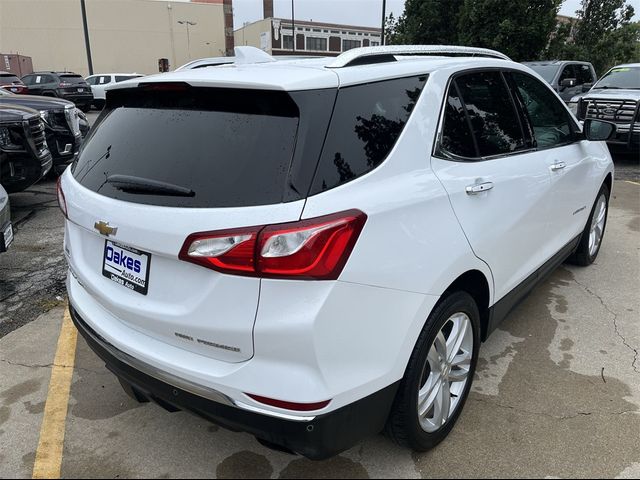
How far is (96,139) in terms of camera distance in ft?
8.20

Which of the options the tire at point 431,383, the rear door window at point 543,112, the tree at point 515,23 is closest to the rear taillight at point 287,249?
the tire at point 431,383

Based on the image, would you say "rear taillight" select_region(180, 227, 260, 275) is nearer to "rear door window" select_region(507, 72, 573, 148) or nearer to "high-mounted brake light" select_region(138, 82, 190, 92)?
"high-mounted brake light" select_region(138, 82, 190, 92)

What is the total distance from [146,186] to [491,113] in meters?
1.86

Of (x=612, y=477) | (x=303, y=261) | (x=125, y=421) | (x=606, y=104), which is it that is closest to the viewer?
(x=303, y=261)

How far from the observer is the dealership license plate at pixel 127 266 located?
198cm

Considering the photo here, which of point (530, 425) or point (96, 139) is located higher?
point (96, 139)

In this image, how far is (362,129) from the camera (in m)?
1.95

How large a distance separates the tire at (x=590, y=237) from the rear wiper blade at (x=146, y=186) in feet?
11.7

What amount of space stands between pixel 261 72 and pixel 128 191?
0.70 meters

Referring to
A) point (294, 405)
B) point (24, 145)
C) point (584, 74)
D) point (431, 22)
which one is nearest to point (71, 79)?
point (431, 22)

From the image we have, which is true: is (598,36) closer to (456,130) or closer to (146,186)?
(456,130)

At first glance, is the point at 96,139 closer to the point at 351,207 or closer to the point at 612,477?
the point at 351,207

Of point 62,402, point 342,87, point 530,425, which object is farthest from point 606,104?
point 62,402

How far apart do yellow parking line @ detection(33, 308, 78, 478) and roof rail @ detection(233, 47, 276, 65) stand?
206 cm
